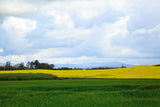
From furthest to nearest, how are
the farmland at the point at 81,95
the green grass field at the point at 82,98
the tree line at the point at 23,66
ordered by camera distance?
the tree line at the point at 23,66 → the farmland at the point at 81,95 → the green grass field at the point at 82,98

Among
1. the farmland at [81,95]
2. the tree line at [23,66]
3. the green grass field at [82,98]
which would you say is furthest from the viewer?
the tree line at [23,66]

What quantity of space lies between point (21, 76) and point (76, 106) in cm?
2589

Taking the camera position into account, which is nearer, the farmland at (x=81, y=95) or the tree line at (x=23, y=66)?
the farmland at (x=81, y=95)

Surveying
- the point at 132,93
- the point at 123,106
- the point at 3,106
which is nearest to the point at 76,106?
the point at 123,106

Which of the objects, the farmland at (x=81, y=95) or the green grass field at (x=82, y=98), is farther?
the farmland at (x=81, y=95)

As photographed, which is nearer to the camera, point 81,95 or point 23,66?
point 81,95

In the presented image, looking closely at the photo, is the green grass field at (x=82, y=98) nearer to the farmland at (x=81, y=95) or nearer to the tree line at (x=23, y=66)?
the farmland at (x=81, y=95)

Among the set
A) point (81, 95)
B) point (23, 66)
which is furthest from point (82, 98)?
point (23, 66)

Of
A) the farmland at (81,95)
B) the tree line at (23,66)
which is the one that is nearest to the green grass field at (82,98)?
the farmland at (81,95)

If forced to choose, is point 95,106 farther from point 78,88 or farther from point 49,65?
point 49,65

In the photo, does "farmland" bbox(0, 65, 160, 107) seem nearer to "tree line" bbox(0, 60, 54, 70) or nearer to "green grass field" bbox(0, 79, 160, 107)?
"green grass field" bbox(0, 79, 160, 107)

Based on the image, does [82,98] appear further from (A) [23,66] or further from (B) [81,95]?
(A) [23,66]

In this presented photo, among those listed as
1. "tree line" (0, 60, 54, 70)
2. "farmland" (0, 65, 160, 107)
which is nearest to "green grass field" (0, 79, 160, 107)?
"farmland" (0, 65, 160, 107)

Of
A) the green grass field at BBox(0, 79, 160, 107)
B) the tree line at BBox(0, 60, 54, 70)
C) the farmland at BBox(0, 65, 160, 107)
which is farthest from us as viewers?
the tree line at BBox(0, 60, 54, 70)
